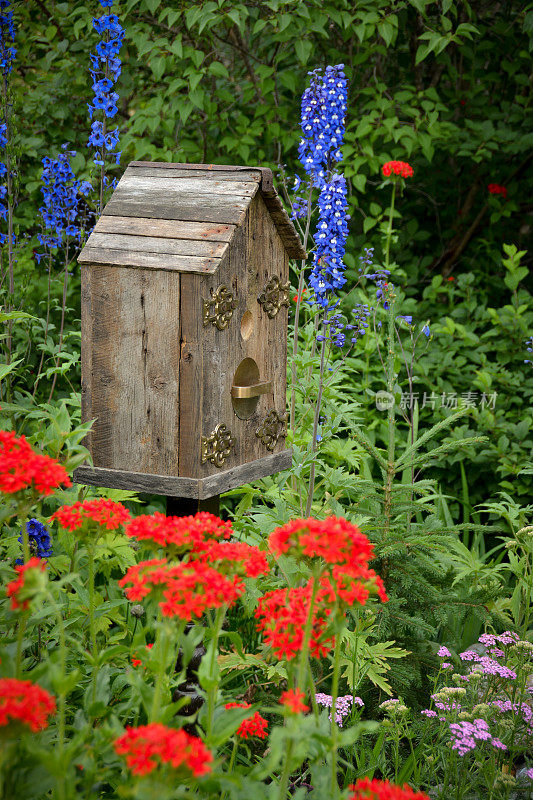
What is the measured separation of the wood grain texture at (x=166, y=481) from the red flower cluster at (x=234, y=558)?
63 centimetres

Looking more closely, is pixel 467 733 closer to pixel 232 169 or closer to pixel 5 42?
pixel 232 169

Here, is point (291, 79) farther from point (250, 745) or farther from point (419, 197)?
point (250, 745)

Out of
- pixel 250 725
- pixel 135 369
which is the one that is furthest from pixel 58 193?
pixel 250 725

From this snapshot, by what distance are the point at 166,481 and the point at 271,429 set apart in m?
0.48

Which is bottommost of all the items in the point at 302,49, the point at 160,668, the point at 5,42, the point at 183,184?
the point at 160,668

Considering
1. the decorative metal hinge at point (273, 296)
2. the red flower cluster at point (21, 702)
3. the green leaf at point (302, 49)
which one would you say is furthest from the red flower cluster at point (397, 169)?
the red flower cluster at point (21, 702)

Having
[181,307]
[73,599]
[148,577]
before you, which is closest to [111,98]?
[181,307]

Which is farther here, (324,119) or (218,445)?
(324,119)

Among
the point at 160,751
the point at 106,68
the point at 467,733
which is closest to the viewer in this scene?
the point at 160,751

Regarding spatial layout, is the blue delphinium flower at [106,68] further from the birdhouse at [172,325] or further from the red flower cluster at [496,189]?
the red flower cluster at [496,189]

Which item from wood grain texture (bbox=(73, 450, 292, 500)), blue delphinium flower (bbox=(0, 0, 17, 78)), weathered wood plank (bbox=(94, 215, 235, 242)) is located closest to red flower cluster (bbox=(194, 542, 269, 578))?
wood grain texture (bbox=(73, 450, 292, 500))

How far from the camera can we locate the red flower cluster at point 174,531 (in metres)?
1.26

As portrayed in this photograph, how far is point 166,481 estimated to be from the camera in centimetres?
200

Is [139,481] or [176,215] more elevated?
[176,215]
